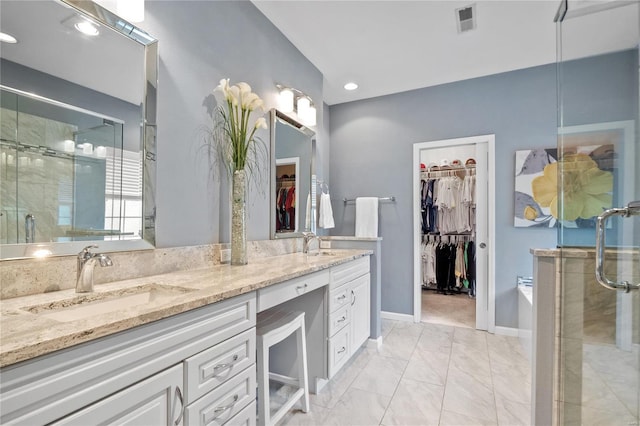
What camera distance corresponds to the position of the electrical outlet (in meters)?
Result: 1.87

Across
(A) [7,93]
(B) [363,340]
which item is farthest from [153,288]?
(B) [363,340]

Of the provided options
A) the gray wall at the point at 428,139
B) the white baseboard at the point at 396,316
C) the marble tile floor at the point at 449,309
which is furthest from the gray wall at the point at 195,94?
the marble tile floor at the point at 449,309

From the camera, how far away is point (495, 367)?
2.44 m

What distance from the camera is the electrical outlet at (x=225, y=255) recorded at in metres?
1.87

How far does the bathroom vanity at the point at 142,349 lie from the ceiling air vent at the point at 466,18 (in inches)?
88.0

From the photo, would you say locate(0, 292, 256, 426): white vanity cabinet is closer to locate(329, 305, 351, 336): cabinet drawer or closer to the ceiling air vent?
locate(329, 305, 351, 336): cabinet drawer

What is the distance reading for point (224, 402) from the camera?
114cm

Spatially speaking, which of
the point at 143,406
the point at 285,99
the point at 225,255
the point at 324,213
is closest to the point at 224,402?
the point at 143,406

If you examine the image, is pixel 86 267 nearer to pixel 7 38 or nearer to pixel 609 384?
pixel 7 38

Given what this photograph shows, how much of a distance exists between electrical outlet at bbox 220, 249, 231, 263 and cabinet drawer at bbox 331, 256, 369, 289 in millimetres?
697

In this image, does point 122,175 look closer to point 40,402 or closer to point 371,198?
point 40,402

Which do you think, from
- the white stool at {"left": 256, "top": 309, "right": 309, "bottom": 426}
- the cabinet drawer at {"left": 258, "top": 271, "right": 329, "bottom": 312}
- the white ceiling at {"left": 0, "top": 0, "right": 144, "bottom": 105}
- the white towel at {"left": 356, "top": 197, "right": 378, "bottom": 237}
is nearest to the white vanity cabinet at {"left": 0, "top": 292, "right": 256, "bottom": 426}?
the cabinet drawer at {"left": 258, "top": 271, "right": 329, "bottom": 312}

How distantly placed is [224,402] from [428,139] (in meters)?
3.25

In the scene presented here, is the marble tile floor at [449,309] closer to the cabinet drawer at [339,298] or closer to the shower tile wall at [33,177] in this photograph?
the cabinet drawer at [339,298]
